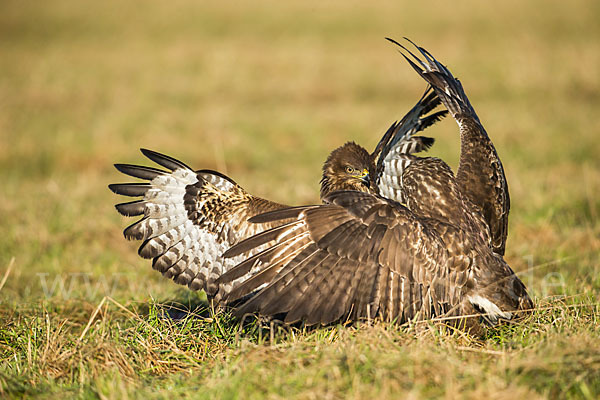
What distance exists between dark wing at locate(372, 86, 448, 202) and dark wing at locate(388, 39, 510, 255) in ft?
1.29

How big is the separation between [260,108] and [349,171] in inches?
362

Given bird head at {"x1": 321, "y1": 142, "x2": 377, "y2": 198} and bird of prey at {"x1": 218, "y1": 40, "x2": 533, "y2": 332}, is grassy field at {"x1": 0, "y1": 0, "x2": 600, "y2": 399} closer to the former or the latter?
bird of prey at {"x1": 218, "y1": 40, "x2": 533, "y2": 332}

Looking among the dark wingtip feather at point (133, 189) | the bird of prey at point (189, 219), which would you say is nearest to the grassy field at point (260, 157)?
the bird of prey at point (189, 219)

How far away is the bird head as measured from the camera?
4766 millimetres

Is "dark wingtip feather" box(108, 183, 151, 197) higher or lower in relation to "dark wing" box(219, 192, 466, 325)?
higher

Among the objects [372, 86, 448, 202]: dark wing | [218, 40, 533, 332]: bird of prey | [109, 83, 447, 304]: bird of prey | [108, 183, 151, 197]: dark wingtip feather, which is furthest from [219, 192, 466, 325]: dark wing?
[372, 86, 448, 202]: dark wing

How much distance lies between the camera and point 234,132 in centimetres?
1153

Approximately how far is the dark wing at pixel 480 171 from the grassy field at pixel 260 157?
Answer: 0.65 meters

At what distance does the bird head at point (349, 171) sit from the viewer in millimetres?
4766

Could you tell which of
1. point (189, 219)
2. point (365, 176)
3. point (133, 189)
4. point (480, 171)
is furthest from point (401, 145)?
point (133, 189)

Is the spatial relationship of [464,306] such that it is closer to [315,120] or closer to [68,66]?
[315,120]

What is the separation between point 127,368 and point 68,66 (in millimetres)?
15186

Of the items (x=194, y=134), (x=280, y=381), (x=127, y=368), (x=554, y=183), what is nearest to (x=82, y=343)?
(x=127, y=368)

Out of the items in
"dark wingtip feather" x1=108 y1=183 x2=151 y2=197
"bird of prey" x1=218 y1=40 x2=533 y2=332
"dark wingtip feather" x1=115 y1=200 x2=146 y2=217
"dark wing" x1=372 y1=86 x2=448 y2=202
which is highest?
"dark wing" x1=372 y1=86 x2=448 y2=202
